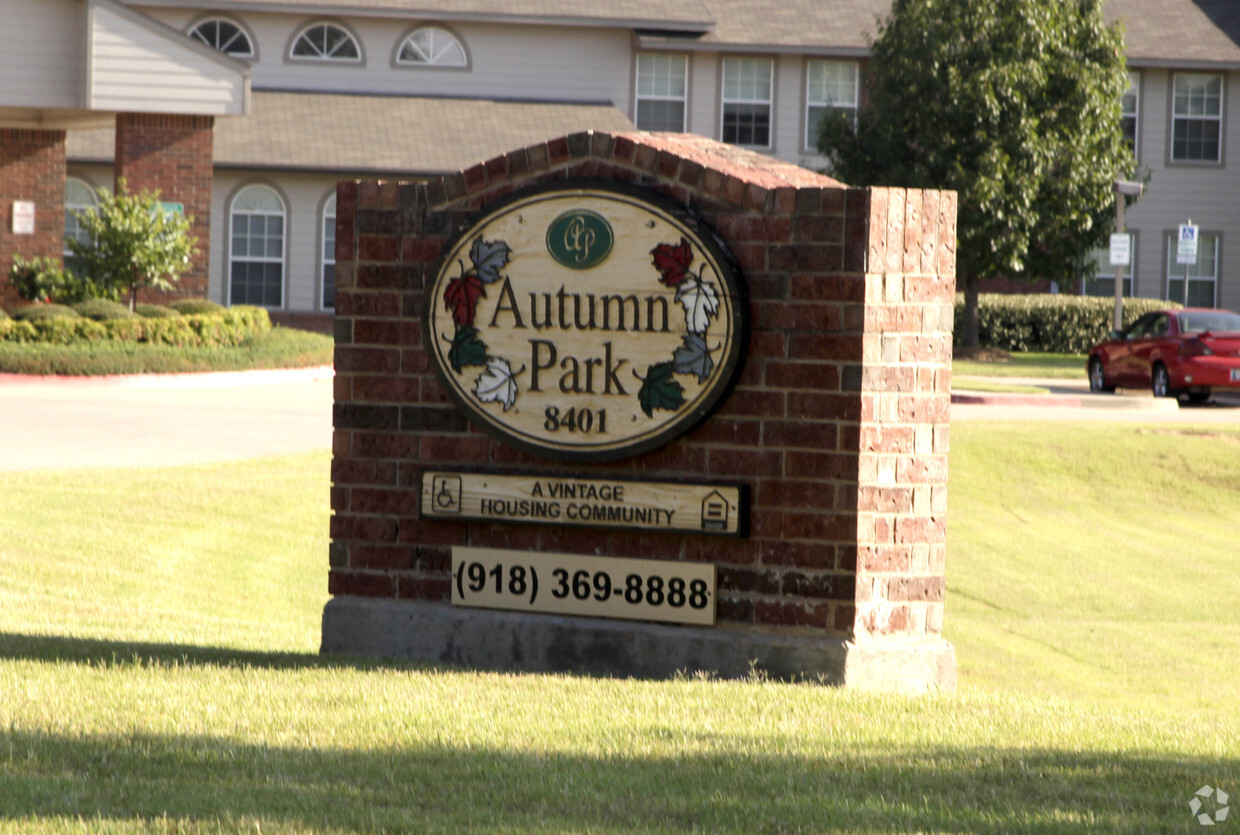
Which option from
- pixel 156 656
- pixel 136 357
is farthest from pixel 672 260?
pixel 136 357

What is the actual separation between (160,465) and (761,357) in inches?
328

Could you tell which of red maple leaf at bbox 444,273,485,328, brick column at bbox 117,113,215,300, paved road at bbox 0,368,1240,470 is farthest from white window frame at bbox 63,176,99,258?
red maple leaf at bbox 444,273,485,328

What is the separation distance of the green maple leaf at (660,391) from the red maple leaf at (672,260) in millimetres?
333

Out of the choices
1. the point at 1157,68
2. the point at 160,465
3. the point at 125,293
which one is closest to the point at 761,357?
the point at 160,465

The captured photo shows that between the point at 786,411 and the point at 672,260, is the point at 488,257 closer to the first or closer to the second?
the point at 672,260

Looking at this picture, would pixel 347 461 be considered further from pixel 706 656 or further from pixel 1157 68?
pixel 1157 68

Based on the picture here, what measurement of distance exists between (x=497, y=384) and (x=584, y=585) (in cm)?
89

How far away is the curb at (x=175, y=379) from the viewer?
19.4 metres

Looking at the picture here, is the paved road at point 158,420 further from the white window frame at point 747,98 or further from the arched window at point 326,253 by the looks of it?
the white window frame at point 747,98

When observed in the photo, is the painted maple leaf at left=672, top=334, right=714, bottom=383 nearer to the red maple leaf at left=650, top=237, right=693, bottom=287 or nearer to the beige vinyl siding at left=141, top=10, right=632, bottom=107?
the red maple leaf at left=650, top=237, right=693, bottom=287

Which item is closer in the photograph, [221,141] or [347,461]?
[347,461]

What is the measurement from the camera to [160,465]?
12625 mm

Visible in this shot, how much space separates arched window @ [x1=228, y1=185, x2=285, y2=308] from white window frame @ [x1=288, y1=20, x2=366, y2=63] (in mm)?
4434

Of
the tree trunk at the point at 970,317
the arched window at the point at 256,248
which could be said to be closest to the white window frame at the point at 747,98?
the tree trunk at the point at 970,317
